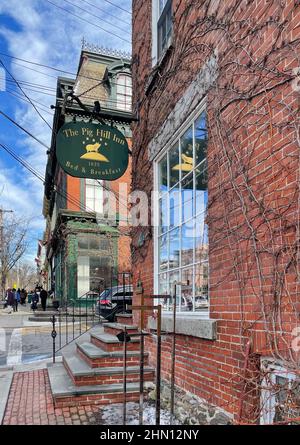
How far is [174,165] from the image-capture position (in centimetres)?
539

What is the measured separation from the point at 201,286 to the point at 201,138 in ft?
5.45

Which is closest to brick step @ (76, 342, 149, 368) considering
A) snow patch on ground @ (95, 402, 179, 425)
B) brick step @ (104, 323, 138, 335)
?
brick step @ (104, 323, 138, 335)

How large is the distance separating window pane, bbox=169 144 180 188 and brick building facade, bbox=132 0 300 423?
0.03 m

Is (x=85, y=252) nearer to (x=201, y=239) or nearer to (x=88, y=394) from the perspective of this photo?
(x=88, y=394)

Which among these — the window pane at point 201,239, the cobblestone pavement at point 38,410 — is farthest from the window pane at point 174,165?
the cobblestone pavement at point 38,410

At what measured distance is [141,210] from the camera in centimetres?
640

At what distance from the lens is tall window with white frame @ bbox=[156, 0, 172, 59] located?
5.67 m

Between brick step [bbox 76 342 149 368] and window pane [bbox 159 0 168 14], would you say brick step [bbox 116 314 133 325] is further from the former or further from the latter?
window pane [bbox 159 0 168 14]

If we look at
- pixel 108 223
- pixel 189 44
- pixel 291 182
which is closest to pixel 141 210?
pixel 189 44

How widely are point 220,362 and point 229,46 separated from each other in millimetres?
2928

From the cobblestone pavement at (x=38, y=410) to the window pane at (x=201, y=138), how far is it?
125 inches

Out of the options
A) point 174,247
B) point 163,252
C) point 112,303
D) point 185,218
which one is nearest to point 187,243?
point 185,218

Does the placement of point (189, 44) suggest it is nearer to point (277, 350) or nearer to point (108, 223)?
point (277, 350)

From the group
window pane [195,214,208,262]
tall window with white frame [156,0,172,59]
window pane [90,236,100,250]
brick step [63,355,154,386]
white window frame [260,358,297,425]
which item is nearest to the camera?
white window frame [260,358,297,425]
